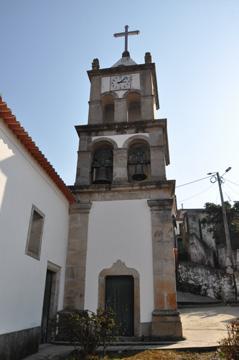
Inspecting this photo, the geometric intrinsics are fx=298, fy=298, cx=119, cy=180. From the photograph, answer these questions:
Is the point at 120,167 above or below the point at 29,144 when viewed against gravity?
above

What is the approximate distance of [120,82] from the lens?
1177 centimetres

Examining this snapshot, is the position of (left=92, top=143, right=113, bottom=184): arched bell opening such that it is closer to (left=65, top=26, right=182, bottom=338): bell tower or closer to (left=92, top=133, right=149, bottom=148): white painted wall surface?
(left=65, top=26, right=182, bottom=338): bell tower

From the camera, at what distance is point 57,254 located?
8.13 metres

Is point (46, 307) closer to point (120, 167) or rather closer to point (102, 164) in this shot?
point (120, 167)

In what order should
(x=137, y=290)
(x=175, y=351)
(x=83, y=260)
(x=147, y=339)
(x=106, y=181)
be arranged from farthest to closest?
(x=106, y=181), (x=83, y=260), (x=137, y=290), (x=147, y=339), (x=175, y=351)

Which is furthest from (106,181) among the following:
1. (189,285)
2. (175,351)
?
(189,285)

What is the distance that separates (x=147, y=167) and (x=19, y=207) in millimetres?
5082

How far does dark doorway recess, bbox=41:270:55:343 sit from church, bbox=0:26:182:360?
24 mm

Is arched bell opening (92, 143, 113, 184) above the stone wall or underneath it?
above

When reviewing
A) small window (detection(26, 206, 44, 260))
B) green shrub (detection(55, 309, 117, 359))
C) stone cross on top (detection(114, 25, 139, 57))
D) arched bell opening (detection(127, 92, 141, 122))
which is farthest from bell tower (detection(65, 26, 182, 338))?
stone cross on top (detection(114, 25, 139, 57))

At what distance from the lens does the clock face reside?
1162 cm

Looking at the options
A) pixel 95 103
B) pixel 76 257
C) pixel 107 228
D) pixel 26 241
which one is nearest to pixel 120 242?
pixel 107 228

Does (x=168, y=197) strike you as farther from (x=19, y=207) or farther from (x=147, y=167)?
(x=19, y=207)

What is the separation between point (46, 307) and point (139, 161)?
530 centimetres
